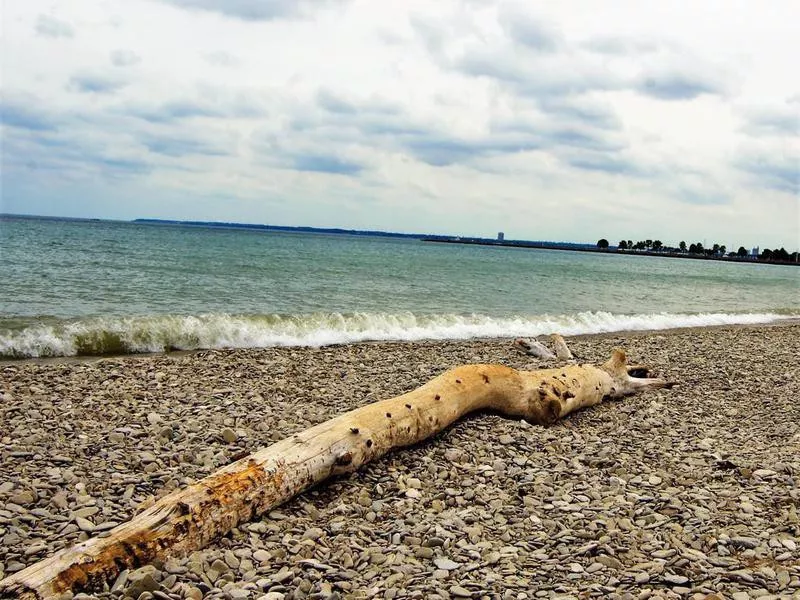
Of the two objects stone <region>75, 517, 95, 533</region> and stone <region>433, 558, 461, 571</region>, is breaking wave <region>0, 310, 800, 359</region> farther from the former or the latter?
stone <region>433, 558, 461, 571</region>

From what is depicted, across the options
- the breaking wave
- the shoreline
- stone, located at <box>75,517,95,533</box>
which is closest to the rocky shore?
stone, located at <box>75,517,95,533</box>

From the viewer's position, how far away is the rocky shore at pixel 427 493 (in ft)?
15.5

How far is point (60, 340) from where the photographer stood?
14258 mm

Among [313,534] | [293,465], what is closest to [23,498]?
[293,465]

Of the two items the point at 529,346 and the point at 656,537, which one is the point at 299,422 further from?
the point at 529,346

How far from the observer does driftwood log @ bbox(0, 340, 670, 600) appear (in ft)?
14.7

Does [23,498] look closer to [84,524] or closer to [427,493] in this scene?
[84,524]

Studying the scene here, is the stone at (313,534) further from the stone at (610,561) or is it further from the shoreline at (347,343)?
the shoreline at (347,343)

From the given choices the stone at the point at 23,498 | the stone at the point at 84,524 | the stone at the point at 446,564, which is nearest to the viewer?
the stone at the point at 446,564

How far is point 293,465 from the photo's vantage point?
19.9 feet

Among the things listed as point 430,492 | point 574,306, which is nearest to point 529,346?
point 430,492

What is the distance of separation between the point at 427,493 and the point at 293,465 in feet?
4.65

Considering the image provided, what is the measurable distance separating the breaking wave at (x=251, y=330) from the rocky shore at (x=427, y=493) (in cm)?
348

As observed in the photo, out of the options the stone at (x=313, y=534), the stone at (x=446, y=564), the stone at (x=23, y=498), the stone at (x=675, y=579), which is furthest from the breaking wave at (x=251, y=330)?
the stone at (x=675, y=579)
